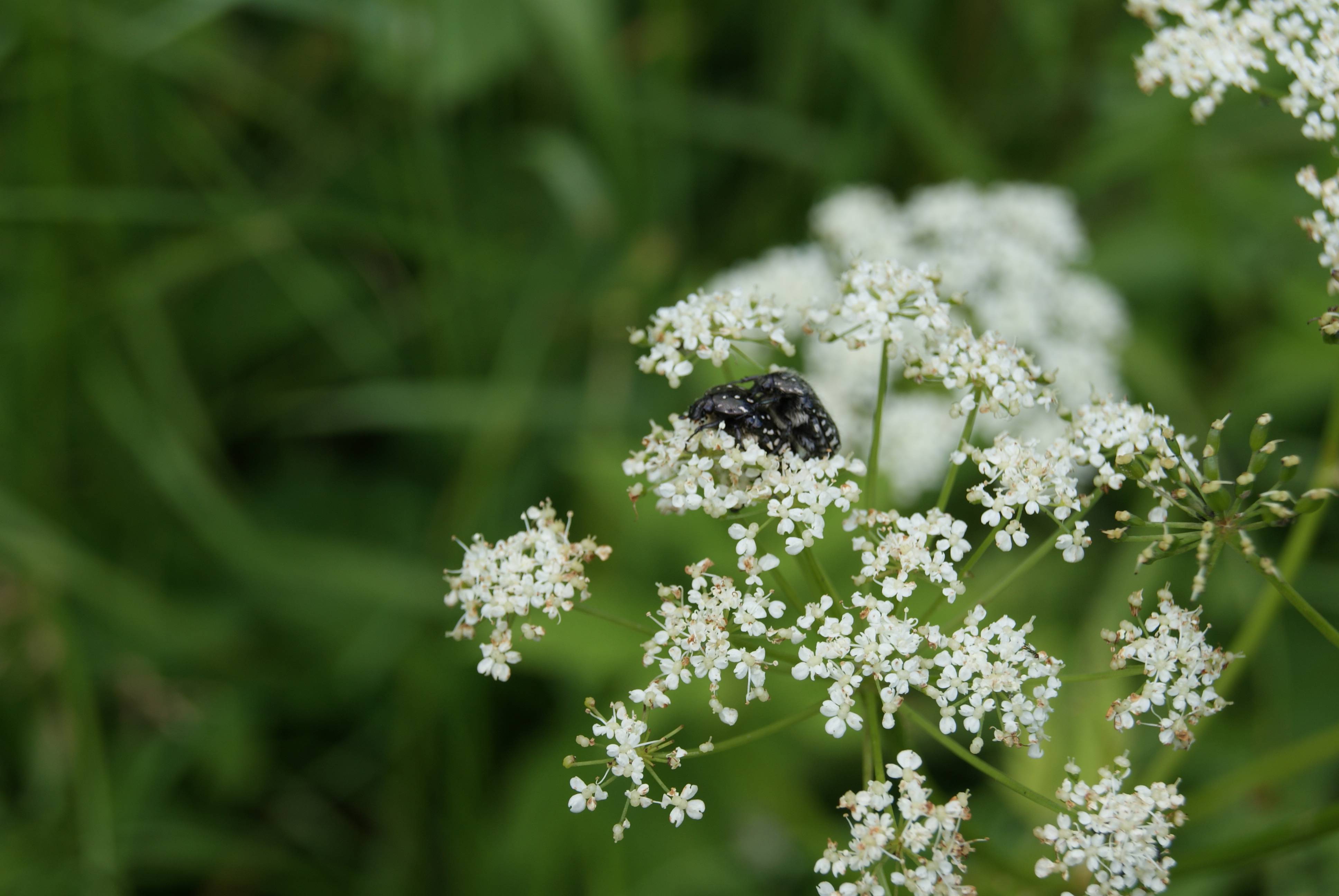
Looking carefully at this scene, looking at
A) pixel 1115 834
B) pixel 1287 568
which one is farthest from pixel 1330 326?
pixel 1115 834

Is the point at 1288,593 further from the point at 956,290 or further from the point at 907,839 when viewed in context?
the point at 956,290

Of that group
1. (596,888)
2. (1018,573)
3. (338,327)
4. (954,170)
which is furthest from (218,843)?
(954,170)

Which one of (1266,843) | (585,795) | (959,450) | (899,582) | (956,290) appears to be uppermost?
(956,290)

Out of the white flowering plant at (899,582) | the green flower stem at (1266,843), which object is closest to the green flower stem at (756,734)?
the white flowering plant at (899,582)

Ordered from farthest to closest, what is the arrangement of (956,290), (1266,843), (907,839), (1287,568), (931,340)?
(956,290) → (1287,568) → (931,340) → (1266,843) → (907,839)

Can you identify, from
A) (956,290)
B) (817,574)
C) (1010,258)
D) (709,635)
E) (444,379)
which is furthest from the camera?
(444,379)

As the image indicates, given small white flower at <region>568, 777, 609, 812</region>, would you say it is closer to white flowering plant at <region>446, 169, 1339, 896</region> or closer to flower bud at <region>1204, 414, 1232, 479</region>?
white flowering plant at <region>446, 169, 1339, 896</region>

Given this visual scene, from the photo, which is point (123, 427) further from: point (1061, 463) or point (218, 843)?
point (1061, 463)
